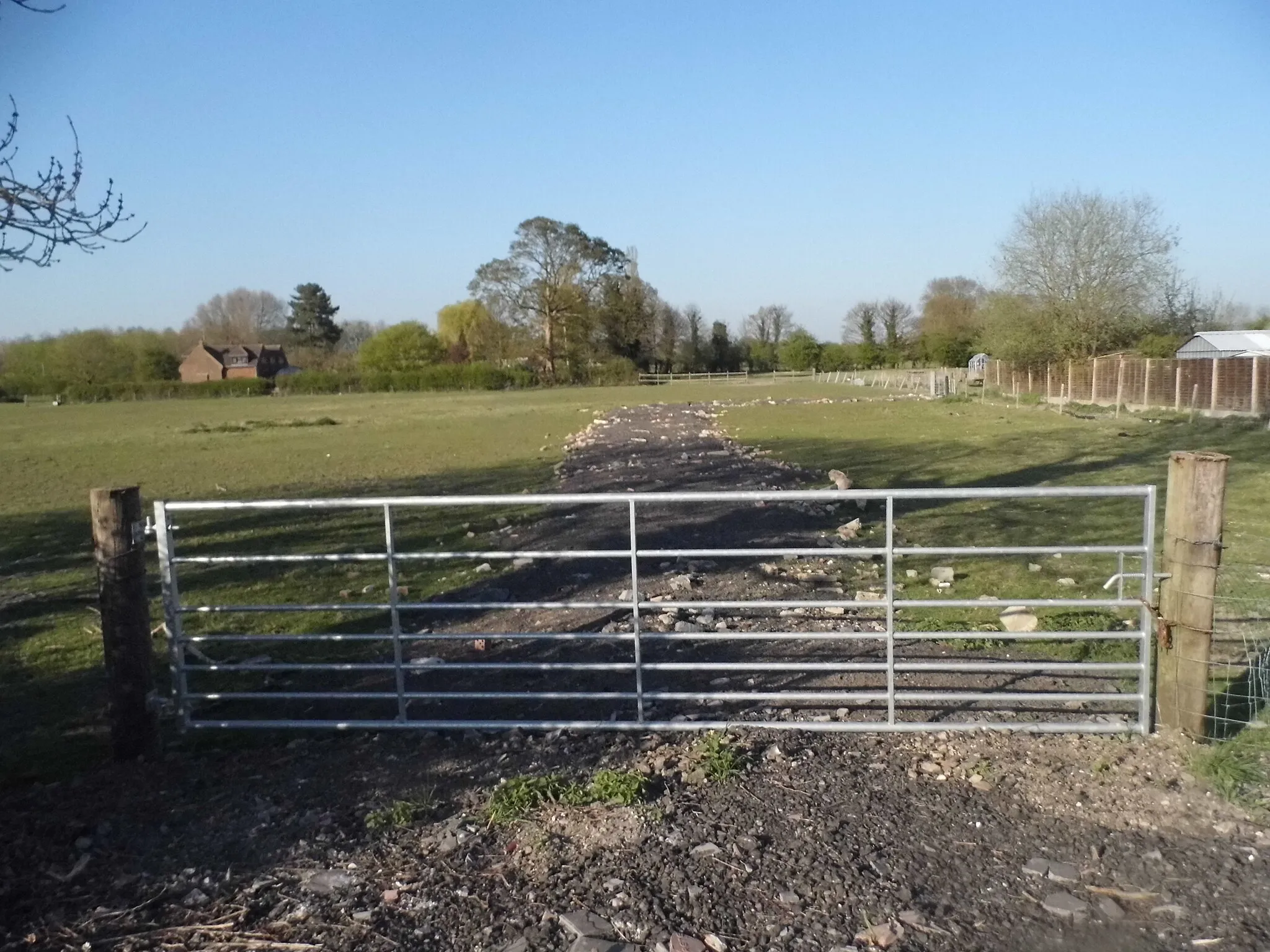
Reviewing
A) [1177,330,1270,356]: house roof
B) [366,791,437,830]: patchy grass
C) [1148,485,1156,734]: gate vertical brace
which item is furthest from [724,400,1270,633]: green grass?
[1177,330,1270,356]: house roof

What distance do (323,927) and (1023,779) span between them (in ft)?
10.3

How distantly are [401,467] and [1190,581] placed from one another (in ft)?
65.5

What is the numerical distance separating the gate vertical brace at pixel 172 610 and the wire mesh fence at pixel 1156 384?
31.9 meters

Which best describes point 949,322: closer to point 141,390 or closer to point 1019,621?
point 141,390

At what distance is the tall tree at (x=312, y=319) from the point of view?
113125 millimetres

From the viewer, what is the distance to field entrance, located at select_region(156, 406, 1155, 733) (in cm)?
544

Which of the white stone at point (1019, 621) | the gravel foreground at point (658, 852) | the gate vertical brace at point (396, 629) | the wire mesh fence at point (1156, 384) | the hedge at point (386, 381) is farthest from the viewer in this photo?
the hedge at point (386, 381)

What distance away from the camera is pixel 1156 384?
3594 centimetres

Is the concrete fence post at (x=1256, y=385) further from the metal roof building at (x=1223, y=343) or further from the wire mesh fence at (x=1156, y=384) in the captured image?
the metal roof building at (x=1223, y=343)

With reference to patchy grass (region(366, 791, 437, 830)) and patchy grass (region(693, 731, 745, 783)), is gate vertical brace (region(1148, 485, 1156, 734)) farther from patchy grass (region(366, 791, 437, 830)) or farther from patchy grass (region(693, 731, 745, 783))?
patchy grass (region(366, 791, 437, 830))

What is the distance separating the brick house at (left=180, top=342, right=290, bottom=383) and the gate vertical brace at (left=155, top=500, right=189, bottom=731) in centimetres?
10266

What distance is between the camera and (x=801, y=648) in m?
6.93

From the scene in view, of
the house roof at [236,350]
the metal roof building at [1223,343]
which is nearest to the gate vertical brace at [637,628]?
the metal roof building at [1223,343]

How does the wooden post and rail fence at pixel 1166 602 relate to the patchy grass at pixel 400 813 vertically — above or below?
above
